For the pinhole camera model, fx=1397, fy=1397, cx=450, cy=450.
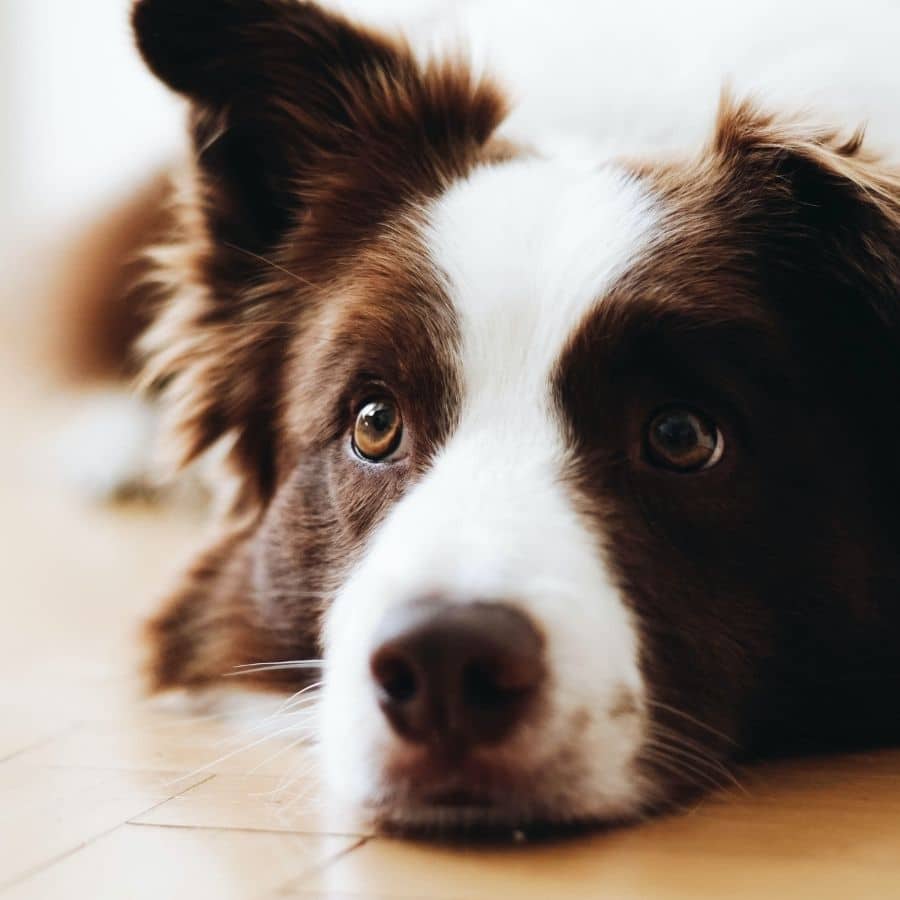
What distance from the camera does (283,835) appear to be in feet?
5.64

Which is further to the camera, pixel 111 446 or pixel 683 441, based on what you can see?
pixel 111 446

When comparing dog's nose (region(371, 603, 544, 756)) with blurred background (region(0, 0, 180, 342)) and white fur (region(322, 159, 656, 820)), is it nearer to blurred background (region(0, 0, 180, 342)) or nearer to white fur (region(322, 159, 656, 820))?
white fur (region(322, 159, 656, 820))

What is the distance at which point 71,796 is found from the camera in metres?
1.94

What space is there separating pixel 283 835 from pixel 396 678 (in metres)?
0.28

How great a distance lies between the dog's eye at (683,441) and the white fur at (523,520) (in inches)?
5.2

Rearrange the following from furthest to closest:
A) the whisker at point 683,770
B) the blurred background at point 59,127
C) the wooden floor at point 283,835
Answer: the blurred background at point 59,127 < the whisker at point 683,770 < the wooden floor at point 283,835

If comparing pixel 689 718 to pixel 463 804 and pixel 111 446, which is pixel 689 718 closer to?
pixel 463 804

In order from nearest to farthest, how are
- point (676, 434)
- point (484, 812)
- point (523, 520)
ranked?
1. point (484, 812)
2. point (523, 520)
3. point (676, 434)

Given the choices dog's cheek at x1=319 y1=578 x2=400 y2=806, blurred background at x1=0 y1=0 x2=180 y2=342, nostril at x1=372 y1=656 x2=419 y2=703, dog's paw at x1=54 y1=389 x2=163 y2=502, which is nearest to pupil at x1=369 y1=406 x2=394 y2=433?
dog's cheek at x1=319 y1=578 x2=400 y2=806

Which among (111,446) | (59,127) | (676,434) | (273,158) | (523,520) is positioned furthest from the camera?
(59,127)

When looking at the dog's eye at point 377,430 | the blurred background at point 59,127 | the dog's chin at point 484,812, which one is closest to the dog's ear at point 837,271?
the dog's eye at point 377,430

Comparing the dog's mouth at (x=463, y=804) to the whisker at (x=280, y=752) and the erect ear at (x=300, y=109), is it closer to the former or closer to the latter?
the whisker at (x=280, y=752)

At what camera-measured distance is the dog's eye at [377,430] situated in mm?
2078

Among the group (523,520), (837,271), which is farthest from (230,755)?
(837,271)
